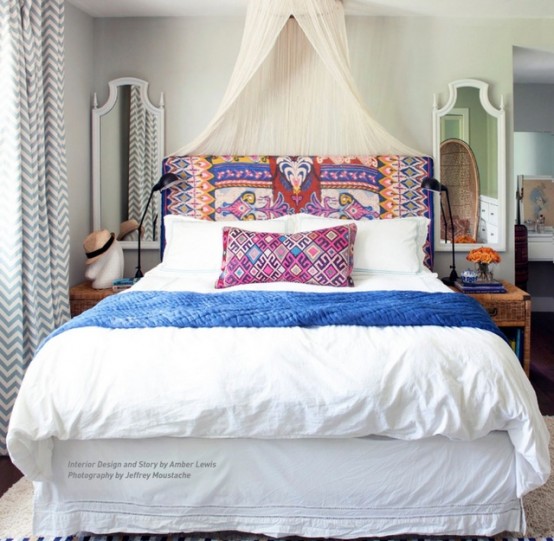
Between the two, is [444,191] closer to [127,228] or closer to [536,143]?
[127,228]

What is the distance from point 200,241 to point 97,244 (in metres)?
0.70

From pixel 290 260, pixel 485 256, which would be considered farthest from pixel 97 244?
pixel 485 256

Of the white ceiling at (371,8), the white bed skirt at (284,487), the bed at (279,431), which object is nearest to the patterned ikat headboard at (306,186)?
the white ceiling at (371,8)

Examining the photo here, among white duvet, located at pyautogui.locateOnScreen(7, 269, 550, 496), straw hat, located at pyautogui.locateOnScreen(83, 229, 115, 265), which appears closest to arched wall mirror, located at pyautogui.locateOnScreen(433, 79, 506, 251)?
straw hat, located at pyautogui.locateOnScreen(83, 229, 115, 265)

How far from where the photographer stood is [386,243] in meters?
3.74

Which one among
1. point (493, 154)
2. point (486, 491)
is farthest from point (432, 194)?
point (486, 491)

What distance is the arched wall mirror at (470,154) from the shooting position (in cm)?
429

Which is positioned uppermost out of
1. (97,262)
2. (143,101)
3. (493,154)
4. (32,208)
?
(143,101)

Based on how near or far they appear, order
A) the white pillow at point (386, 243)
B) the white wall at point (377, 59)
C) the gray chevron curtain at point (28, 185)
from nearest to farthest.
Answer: the gray chevron curtain at point (28, 185)
the white pillow at point (386, 243)
the white wall at point (377, 59)

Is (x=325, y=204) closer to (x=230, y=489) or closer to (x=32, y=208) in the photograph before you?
(x=32, y=208)

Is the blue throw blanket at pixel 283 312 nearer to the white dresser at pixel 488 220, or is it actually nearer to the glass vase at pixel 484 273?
the glass vase at pixel 484 273

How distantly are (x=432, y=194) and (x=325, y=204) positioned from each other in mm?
738

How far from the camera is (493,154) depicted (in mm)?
4305

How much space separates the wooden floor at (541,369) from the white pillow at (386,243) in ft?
3.44
